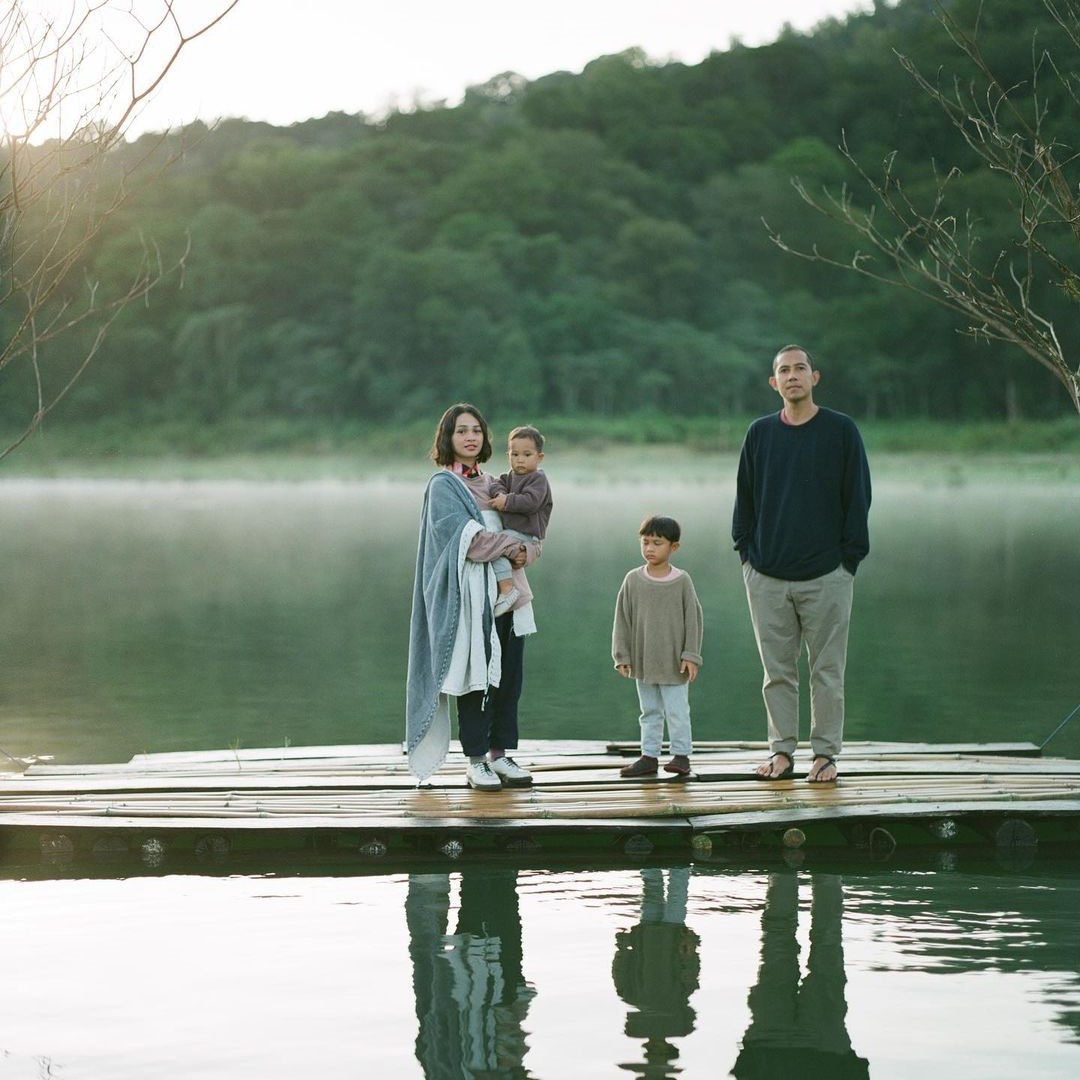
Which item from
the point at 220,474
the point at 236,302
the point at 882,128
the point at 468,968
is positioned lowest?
the point at 468,968

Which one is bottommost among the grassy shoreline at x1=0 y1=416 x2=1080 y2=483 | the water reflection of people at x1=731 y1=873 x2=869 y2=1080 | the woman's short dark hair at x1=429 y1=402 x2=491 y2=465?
the water reflection of people at x1=731 y1=873 x2=869 y2=1080

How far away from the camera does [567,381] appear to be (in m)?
66.1

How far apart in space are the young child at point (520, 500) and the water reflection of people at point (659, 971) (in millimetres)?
1186

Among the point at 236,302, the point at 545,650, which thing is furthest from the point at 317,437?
the point at 545,650

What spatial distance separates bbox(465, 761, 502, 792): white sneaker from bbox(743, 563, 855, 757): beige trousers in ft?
3.60

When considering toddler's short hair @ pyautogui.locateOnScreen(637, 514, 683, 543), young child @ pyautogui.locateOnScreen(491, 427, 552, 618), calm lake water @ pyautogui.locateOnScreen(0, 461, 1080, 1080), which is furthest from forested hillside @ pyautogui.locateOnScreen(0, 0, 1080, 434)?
calm lake water @ pyautogui.locateOnScreen(0, 461, 1080, 1080)

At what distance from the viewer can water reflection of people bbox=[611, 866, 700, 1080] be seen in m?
4.37

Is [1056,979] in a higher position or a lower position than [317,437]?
lower

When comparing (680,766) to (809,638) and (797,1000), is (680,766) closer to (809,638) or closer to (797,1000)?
(809,638)

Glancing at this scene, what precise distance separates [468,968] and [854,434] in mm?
2382

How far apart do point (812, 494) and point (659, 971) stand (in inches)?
75.8

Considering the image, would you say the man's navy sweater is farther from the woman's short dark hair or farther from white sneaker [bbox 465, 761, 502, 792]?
white sneaker [bbox 465, 761, 502, 792]

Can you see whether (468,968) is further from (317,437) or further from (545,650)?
(317,437)

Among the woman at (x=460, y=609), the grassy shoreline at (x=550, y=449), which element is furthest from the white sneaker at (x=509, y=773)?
the grassy shoreline at (x=550, y=449)
